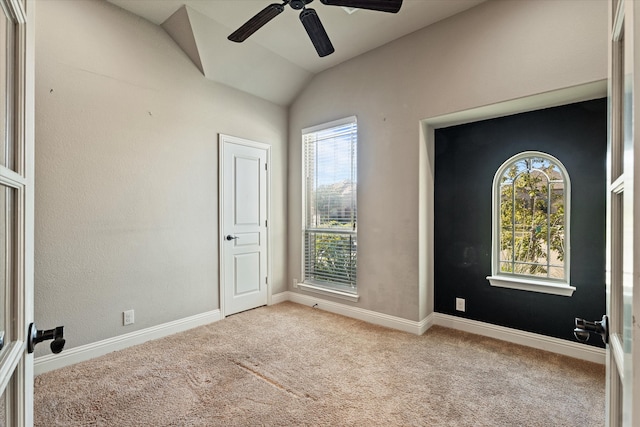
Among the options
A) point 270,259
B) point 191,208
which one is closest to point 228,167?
point 191,208

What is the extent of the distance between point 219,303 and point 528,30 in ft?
13.1

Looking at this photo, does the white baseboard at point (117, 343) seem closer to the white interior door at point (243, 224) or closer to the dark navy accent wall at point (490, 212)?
the white interior door at point (243, 224)

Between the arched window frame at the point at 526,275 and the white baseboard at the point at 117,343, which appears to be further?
the arched window frame at the point at 526,275

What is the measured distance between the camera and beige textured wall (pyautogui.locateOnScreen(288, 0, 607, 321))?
7.73 feet

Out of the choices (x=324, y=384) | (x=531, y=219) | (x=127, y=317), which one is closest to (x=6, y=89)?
(x=324, y=384)

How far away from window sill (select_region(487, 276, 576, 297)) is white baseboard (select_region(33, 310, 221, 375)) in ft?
9.97

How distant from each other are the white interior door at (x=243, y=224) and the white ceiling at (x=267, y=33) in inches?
32.1

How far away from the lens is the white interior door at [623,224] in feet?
1.55

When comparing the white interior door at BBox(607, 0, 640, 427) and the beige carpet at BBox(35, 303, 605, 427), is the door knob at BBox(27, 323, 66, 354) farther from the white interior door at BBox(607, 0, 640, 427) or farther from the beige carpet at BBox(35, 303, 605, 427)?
the beige carpet at BBox(35, 303, 605, 427)

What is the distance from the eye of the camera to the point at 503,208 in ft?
10.1

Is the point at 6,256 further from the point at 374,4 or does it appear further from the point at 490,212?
the point at 490,212

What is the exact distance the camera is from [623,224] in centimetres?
62

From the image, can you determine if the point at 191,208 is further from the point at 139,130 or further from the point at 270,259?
the point at 270,259

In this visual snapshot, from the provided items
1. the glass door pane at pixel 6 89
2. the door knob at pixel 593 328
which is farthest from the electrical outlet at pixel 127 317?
the door knob at pixel 593 328
